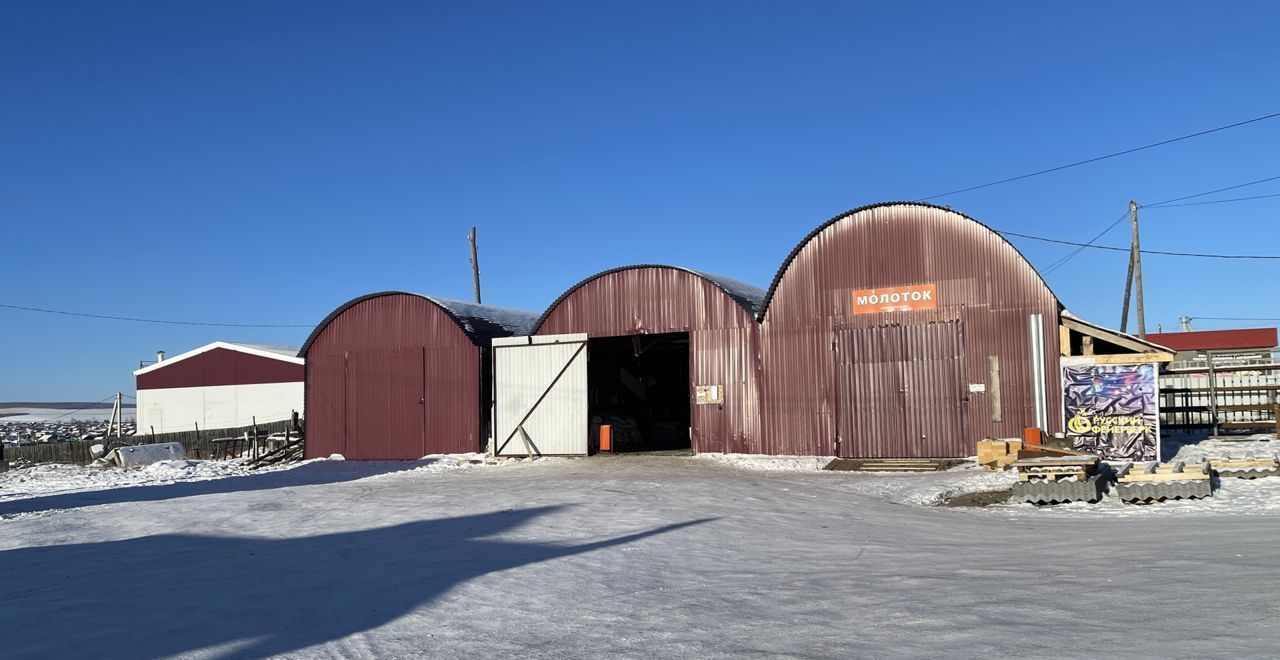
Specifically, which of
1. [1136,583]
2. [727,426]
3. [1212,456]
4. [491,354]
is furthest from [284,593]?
[1212,456]

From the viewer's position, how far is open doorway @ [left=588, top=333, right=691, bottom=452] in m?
27.2

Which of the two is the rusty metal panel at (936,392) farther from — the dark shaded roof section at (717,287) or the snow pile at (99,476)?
the snow pile at (99,476)

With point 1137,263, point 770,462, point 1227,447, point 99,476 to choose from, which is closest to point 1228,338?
point 1137,263

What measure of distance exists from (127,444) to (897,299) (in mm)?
26634

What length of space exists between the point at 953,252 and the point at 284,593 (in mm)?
16928

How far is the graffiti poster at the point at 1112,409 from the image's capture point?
18.7 m

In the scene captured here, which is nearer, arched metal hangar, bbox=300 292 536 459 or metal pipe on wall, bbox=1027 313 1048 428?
metal pipe on wall, bbox=1027 313 1048 428

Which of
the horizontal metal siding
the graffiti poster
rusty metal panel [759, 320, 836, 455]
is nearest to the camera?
the graffiti poster

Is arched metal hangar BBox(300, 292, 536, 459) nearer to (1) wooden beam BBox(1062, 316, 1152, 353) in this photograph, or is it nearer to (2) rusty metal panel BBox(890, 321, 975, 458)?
(2) rusty metal panel BBox(890, 321, 975, 458)

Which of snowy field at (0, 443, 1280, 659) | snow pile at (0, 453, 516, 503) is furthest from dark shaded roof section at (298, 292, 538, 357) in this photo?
snowy field at (0, 443, 1280, 659)

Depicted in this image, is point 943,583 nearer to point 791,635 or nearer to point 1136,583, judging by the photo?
point 1136,583

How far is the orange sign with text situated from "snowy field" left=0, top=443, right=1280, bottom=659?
588 centimetres

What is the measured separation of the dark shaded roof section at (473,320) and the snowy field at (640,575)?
997cm

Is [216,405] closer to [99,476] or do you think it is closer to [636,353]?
[99,476]
